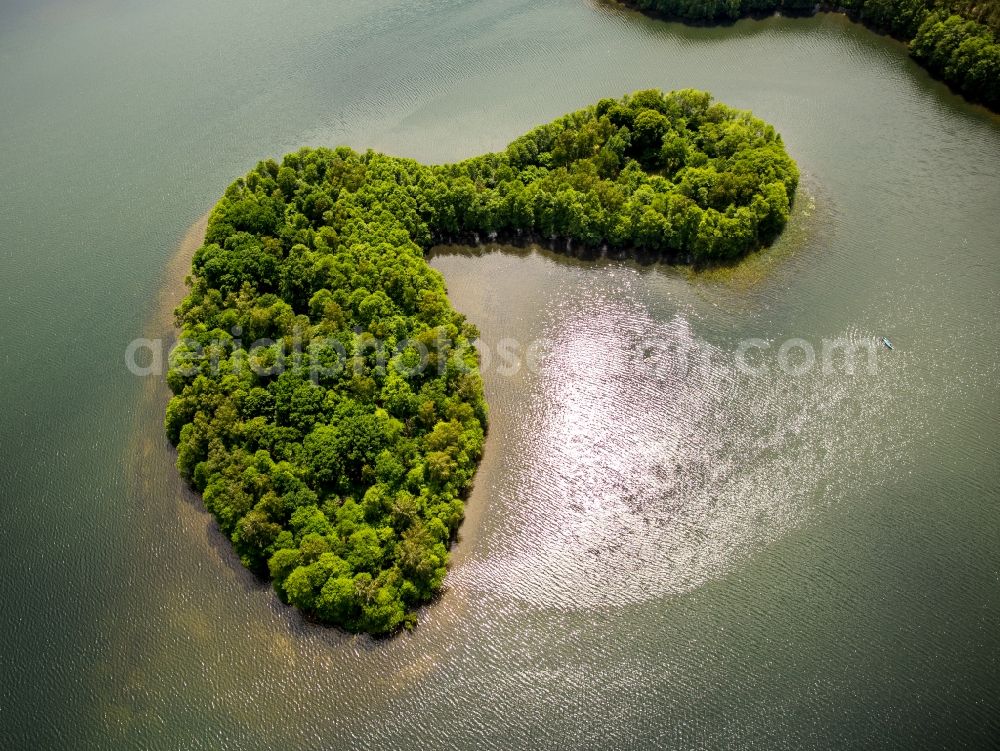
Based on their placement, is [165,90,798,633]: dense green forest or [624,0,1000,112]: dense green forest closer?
[165,90,798,633]: dense green forest

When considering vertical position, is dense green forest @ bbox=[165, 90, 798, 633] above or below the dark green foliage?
below

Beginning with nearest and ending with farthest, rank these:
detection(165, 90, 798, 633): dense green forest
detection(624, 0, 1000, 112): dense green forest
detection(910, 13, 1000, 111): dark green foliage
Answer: detection(165, 90, 798, 633): dense green forest → detection(910, 13, 1000, 111): dark green foliage → detection(624, 0, 1000, 112): dense green forest

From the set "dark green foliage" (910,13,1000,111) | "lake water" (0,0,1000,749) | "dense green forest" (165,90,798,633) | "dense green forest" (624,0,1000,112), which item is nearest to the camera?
"lake water" (0,0,1000,749)

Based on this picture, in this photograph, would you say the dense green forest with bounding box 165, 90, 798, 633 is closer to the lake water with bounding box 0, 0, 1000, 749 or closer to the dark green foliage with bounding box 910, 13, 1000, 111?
the lake water with bounding box 0, 0, 1000, 749

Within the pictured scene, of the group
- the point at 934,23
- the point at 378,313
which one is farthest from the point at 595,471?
the point at 934,23

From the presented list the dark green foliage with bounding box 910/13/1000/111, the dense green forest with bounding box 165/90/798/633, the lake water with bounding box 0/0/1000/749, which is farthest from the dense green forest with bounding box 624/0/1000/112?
the dense green forest with bounding box 165/90/798/633

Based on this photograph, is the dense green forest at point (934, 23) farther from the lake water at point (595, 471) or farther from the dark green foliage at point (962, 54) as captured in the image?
the lake water at point (595, 471)

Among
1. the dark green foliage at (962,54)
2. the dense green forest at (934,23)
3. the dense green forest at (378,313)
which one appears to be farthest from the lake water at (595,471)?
the dense green forest at (378,313)
